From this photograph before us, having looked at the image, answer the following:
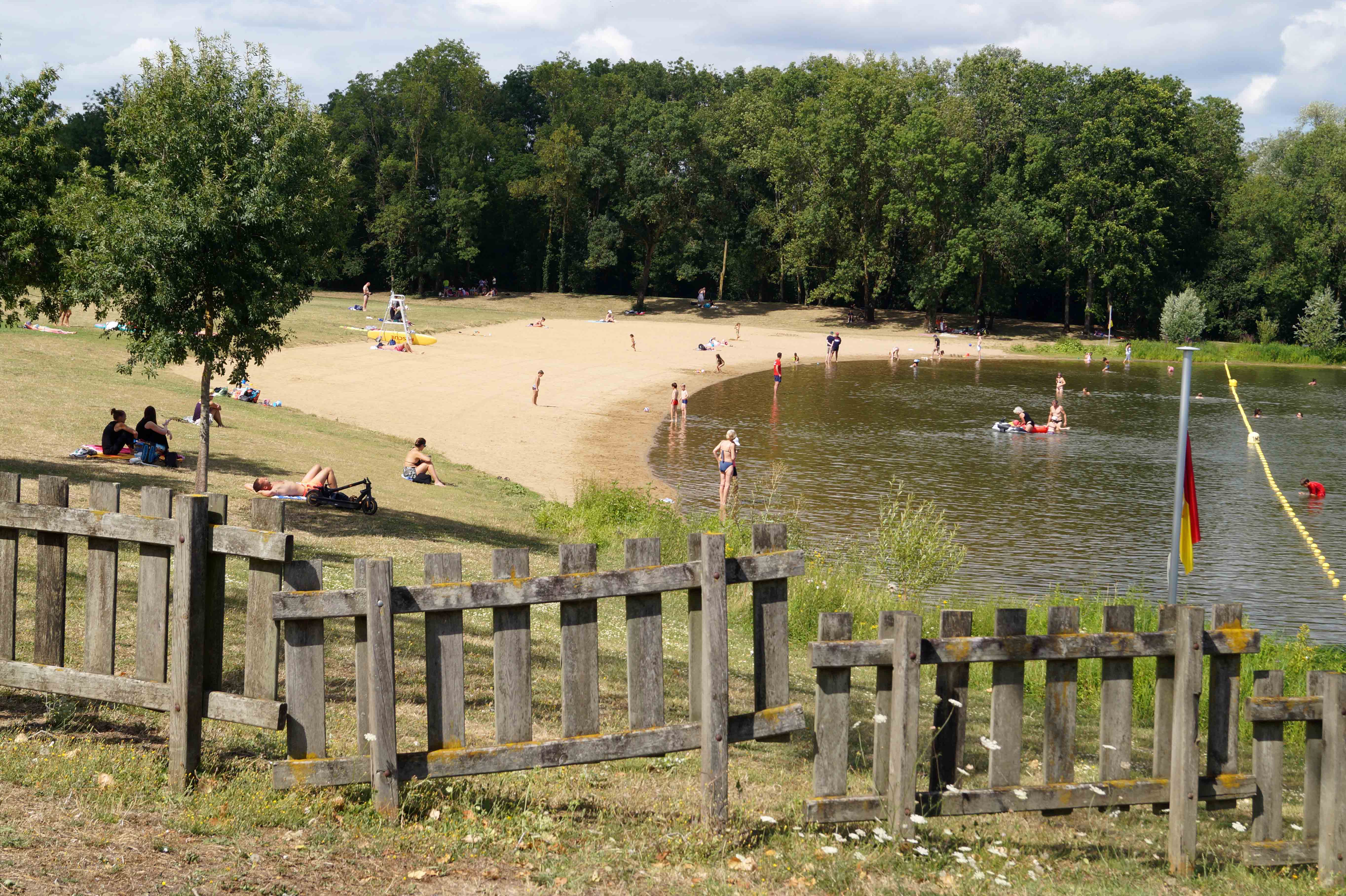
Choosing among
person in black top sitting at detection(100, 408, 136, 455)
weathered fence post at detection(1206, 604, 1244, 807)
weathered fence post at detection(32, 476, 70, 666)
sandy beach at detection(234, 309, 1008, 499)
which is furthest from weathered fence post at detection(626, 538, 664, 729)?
sandy beach at detection(234, 309, 1008, 499)

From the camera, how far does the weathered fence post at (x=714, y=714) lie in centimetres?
538

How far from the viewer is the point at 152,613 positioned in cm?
554

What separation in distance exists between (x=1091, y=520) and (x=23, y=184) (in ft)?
69.9

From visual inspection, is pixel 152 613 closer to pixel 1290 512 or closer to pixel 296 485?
pixel 296 485

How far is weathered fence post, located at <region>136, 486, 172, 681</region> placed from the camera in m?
5.48

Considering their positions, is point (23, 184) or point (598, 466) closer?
point (23, 184)

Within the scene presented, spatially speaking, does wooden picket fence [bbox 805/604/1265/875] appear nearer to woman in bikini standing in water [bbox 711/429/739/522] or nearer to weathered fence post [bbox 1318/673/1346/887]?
weathered fence post [bbox 1318/673/1346/887]

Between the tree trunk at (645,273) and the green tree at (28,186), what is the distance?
69.9 meters

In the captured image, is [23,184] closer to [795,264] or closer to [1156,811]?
[1156,811]

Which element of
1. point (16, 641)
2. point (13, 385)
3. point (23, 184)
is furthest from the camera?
point (13, 385)

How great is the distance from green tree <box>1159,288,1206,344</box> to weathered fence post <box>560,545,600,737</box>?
233ft

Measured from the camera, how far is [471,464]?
27750mm

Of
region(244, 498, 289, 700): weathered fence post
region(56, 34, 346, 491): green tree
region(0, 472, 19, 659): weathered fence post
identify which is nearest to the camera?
region(244, 498, 289, 700): weathered fence post

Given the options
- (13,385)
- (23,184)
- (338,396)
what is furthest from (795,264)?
(23,184)
